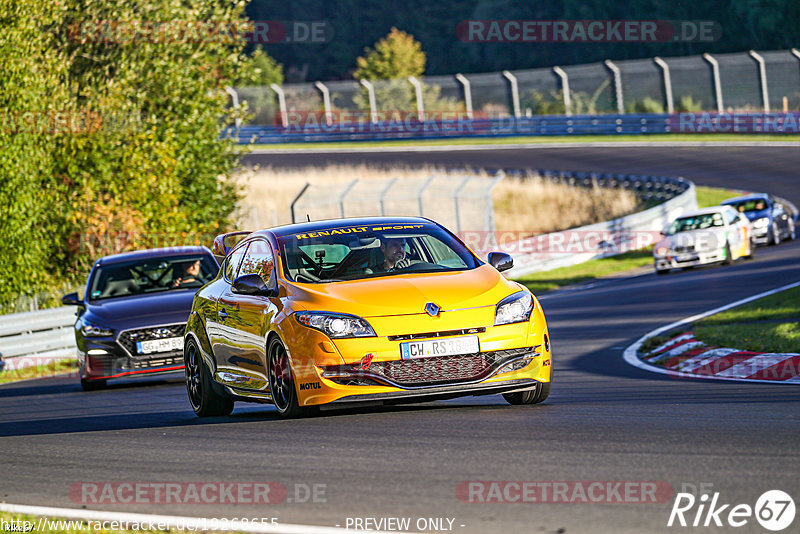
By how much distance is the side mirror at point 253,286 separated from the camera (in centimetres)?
986

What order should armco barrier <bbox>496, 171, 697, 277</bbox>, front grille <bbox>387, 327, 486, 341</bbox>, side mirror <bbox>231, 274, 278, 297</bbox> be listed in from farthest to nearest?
armco barrier <bbox>496, 171, 697, 277</bbox> < side mirror <bbox>231, 274, 278, 297</bbox> < front grille <bbox>387, 327, 486, 341</bbox>

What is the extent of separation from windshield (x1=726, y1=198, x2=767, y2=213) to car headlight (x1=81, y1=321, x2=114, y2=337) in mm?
19960

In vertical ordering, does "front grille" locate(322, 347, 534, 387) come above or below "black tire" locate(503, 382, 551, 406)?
above

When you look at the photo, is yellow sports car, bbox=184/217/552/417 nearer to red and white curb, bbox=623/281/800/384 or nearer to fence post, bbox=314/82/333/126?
red and white curb, bbox=623/281/800/384

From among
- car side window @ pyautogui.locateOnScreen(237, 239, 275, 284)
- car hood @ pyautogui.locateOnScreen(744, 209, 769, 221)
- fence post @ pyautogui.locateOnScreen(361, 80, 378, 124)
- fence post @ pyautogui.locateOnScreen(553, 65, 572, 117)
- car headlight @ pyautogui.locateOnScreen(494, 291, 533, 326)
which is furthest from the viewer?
fence post @ pyautogui.locateOnScreen(361, 80, 378, 124)

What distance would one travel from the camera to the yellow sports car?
354 inches

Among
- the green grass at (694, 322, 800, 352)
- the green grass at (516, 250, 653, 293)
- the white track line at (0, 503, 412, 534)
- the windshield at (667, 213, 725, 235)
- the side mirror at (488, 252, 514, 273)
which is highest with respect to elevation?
the side mirror at (488, 252, 514, 273)

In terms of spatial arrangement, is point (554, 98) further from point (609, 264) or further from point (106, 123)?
A: point (106, 123)

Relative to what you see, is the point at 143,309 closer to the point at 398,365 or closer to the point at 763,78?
the point at 398,365

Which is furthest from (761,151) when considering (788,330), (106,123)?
(788,330)

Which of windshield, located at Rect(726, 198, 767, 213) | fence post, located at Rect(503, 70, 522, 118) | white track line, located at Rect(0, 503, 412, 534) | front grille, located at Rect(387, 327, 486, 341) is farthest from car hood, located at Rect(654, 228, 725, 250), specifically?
fence post, located at Rect(503, 70, 522, 118)

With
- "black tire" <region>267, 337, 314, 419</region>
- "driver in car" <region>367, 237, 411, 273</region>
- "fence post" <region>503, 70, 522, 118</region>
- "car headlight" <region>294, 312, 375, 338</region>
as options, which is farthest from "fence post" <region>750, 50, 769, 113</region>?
"car headlight" <region>294, 312, 375, 338</region>

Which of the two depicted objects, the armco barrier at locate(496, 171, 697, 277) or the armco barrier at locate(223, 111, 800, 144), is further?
the armco barrier at locate(223, 111, 800, 144)

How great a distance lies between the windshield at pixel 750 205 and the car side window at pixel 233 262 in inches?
881
